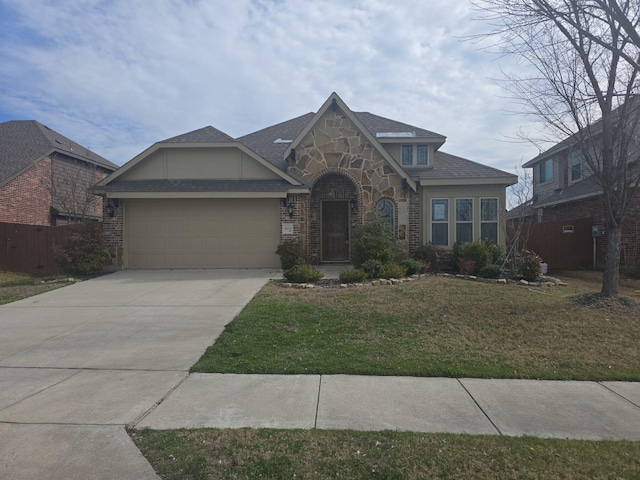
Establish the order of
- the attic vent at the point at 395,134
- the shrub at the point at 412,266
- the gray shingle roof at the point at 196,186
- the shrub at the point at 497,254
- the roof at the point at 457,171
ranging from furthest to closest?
the attic vent at the point at 395,134 < the roof at the point at 457,171 < the gray shingle roof at the point at 196,186 < the shrub at the point at 497,254 < the shrub at the point at 412,266

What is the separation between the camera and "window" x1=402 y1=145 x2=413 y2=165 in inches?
614

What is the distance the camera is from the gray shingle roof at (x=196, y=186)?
13266 mm

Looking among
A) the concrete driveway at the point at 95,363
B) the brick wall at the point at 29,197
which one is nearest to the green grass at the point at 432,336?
the concrete driveway at the point at 95,363

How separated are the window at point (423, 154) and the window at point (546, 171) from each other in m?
10.7

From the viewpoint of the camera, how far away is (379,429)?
3775 millimetres

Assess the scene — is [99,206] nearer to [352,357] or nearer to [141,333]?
[141,333]

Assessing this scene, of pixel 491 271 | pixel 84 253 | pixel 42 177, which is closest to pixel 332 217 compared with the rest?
pixel 491 271

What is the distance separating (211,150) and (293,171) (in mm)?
2839

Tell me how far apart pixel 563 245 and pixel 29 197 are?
23.3 m

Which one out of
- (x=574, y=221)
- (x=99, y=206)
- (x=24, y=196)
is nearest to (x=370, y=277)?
(x=574, y=221)

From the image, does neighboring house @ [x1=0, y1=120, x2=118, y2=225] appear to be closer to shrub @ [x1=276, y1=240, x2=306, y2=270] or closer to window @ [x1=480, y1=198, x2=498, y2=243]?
shrub @ [x1=276, y1=240, x2=306, y2=270]

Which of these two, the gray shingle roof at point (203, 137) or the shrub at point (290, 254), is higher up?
the gray shingle roof at point (203, 137)

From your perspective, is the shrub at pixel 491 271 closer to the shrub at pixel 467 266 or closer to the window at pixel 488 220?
the shrub at pixel 467 266

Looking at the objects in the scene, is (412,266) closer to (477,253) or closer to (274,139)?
(477,253)
